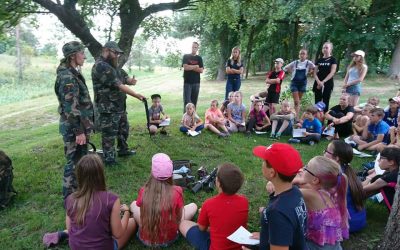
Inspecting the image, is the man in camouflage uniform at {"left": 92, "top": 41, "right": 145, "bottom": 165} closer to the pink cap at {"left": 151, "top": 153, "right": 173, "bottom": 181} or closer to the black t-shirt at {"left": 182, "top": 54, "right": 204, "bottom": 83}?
the pink cap at {"left": 151, "top": 153, "right": 173, "bottom": 181}

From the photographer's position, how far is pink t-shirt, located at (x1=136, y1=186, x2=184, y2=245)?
3355 millimetres

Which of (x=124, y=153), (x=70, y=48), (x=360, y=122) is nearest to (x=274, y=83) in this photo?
(x=360, y=122)

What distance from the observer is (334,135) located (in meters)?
7.60

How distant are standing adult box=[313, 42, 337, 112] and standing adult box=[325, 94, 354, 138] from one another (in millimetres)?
630

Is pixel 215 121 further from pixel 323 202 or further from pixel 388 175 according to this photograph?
pixel 323 202

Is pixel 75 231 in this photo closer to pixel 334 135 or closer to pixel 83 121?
pixel 83 121

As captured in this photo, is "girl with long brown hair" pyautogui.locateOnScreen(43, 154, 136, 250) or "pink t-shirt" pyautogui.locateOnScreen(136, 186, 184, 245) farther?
"pink t-shirt" pyautogui.locateOnScreen(136, 186, 184, 245)

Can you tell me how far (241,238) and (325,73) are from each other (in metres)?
6.27

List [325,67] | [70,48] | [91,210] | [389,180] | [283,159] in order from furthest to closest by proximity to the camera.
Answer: [325,67]
[70,48]
[389,180]
[91,210]
[283,159]

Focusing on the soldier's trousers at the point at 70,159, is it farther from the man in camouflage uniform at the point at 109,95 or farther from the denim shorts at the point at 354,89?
the denim shorts at the point at 354,89

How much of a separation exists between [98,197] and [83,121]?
173 cm

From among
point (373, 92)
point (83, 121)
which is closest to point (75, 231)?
point (83, 121)

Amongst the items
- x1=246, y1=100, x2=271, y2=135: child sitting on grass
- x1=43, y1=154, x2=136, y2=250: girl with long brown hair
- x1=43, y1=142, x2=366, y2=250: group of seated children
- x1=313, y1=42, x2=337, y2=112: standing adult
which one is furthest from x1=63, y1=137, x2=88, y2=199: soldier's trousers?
x1=313, y1=42, x2=337, y2=112: standing adult

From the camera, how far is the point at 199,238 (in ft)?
10.8
